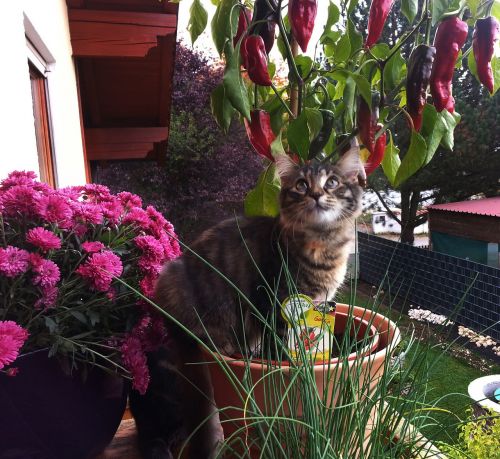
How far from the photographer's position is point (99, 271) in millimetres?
622

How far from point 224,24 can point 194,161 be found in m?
6.08

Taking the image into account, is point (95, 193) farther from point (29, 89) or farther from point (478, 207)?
point (478, 207)

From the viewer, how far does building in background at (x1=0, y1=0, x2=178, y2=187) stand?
1.11m

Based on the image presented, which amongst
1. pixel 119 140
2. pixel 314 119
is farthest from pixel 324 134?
pixel 119 140

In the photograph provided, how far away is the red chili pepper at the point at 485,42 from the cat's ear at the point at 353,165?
258 mm

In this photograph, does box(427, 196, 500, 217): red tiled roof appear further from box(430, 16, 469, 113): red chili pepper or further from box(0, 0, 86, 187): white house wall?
box(430, 16, 469, 113): red chili pepper

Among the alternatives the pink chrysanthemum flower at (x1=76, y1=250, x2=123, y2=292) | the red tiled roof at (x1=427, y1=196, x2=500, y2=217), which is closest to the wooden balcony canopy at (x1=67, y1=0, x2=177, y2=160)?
the pink chrysanthemum flower at (x1=76, y1=250, x2=123, y2=292)

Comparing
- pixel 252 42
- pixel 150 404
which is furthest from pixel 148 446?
pixel 252 42

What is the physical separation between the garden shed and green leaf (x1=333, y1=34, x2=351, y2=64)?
5114 millimetres

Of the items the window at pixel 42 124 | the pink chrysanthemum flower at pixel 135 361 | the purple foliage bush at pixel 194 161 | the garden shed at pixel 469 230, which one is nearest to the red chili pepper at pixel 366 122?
the pink chrysanthemum flower at pixel 135 361

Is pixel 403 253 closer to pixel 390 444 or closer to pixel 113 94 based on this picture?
pixel 113 94

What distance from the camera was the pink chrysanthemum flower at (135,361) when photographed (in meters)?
0.65

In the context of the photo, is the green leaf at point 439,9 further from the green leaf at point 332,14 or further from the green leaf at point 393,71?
the green leaf at point 332,14

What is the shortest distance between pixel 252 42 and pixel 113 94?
3.02 metres
